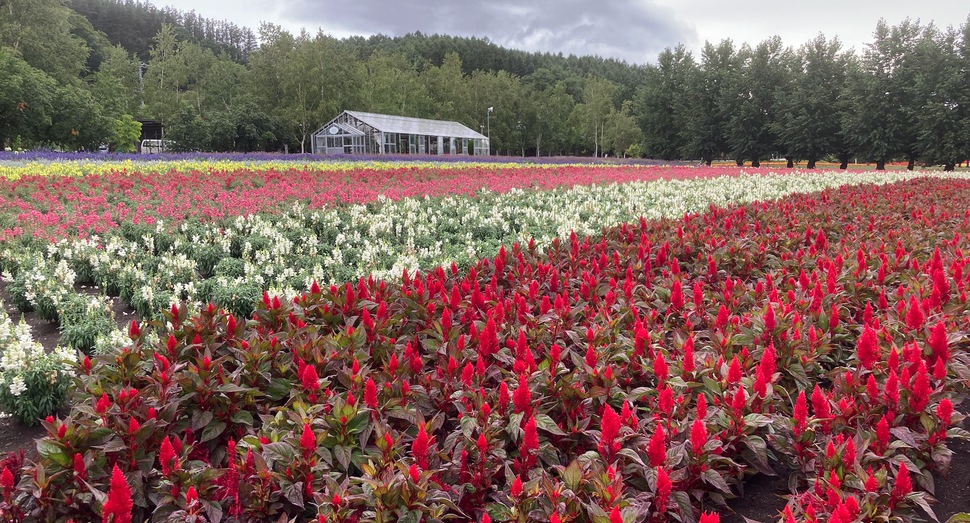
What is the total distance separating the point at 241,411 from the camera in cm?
256

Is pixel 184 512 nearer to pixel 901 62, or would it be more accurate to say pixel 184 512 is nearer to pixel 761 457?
pixel 761 457

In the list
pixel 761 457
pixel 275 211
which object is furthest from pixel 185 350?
pixel 275 211

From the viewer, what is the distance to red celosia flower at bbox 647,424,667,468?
2090 mm

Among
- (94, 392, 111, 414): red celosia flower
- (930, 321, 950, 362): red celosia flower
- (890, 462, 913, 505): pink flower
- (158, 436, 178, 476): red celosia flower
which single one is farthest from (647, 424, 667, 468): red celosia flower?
(94, 392, 111, 414): red celosia flower

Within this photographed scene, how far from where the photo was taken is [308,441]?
2053 mm

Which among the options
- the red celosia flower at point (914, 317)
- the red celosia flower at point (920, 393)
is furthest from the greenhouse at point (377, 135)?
the red celosia flower at point (920, 393)

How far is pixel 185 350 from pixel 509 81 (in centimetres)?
7289

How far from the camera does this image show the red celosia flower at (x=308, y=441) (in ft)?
6.73

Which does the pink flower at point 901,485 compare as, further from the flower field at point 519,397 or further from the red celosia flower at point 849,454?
the red celosia flower at point 849,454

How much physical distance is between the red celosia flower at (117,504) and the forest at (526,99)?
3899cm

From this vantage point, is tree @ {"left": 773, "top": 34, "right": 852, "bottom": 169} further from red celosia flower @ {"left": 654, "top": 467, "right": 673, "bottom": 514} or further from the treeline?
the treeline

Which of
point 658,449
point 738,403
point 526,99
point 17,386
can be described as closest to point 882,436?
point 738,403

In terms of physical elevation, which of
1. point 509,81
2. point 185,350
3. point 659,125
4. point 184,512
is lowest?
point 184,512

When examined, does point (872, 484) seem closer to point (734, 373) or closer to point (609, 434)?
point (734, 373)
